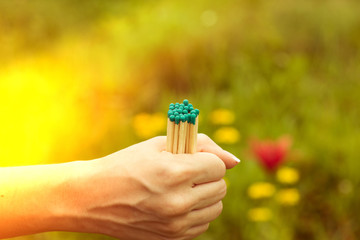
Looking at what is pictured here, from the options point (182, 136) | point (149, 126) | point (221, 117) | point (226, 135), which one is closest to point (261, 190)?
point (226, 135)

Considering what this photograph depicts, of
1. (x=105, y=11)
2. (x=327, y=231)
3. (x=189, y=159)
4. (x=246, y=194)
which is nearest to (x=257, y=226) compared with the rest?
(x=246, y=194)

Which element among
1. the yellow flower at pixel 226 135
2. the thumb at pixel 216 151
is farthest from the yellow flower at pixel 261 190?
the thumb at pixel 216 151

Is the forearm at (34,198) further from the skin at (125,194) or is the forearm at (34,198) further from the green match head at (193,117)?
the green match head at (193,117)

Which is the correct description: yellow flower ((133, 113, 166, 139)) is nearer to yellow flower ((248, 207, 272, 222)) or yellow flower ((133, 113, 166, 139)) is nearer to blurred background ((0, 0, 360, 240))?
blurred background ((0, 0, 360, 240))

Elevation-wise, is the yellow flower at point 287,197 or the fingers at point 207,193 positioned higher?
the yellow flower at point 287,197

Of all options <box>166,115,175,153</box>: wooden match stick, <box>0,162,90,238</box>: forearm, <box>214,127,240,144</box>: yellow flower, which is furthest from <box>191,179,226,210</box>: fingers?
<box>214,127,240,144</box>: yellow flower
